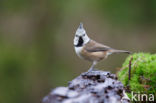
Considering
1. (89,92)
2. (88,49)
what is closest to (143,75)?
(88,49)

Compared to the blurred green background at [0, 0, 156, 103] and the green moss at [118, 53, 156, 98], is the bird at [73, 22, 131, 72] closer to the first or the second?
the green moss at [118, 53, 156, 98]

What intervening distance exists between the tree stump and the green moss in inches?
20.9

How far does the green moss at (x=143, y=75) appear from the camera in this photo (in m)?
2.76

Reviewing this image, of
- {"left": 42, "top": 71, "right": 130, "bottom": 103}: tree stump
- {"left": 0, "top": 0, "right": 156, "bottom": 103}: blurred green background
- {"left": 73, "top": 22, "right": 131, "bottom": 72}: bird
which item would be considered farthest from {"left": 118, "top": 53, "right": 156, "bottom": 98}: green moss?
{"left": 0, "top": 0, "right": 156, "bottom": 103}: blurred green background

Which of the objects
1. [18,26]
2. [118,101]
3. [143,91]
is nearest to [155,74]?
[143,91]

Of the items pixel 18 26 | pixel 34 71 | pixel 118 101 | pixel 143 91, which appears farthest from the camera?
pixel 34 71

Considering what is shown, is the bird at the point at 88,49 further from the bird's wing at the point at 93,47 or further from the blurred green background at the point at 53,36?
the blurred green background at the point at 53,36

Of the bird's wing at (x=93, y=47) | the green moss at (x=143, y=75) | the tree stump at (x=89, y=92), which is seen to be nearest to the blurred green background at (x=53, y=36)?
the bird's wing at (x=93, y=47)

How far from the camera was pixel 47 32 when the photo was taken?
26.2ft

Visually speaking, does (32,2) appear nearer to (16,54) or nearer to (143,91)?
(16,54)

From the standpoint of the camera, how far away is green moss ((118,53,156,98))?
109 inches

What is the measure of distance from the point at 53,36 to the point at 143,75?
546 centimetres

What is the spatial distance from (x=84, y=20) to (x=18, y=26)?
201cm

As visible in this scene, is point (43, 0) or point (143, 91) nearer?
point (143, 91)
